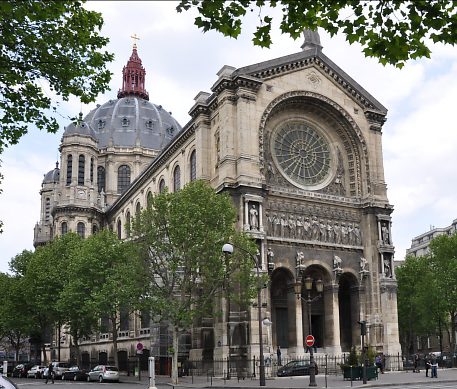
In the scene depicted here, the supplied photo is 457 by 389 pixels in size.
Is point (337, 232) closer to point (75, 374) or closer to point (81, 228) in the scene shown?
point (75, 374)

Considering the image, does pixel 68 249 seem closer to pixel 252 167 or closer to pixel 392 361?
pixel 252 167

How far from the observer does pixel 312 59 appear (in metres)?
50.6

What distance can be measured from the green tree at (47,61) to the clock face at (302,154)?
1265 inches

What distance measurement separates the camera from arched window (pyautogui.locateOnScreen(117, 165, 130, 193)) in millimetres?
97150

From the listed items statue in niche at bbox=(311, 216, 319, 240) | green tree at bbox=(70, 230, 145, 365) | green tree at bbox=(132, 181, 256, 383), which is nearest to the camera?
green tree at bbox=(132, 181, 256, 383)

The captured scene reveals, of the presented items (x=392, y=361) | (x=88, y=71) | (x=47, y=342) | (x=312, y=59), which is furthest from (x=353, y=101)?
(x=47, y=342)

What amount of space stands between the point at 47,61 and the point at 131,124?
90.0 m

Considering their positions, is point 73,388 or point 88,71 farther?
point 73,388

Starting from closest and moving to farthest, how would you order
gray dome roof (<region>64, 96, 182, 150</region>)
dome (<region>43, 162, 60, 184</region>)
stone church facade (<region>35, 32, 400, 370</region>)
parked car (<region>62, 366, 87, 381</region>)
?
stone church facade (<region>35, 32, 400, 370</region>) → parked car (<region>62, 366, 87, 381</region>) → gray dome roof (<region>64, 96, 182, 150</region>) → dome (<region>43, 162, 60, 184</region>)

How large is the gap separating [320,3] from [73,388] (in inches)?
1168

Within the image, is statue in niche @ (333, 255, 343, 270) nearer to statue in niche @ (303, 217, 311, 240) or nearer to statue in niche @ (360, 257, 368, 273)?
statue in niche @ (360, 257, 368, 273)

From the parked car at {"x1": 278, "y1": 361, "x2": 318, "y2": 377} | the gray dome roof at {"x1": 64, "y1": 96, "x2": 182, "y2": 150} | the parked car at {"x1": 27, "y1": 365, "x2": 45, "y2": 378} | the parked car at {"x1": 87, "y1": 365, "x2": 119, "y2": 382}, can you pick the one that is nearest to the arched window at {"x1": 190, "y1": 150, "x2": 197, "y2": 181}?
the parked car at {"x1": 87, "y1": 365, "x2": 119, "y2": 382}

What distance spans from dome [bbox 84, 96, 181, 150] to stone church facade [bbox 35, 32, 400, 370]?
44906 millimetres

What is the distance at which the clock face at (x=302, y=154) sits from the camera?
48.7m
